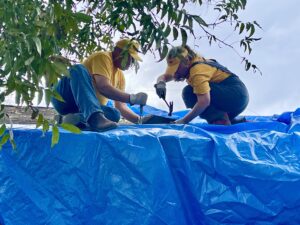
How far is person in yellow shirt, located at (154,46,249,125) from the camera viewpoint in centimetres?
235

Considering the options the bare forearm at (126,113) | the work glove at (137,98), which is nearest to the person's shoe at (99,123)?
the work glove at (137,98)

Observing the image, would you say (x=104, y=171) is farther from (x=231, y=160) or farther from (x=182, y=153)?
(x=231, y=160)

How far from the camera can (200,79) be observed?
7.66ft

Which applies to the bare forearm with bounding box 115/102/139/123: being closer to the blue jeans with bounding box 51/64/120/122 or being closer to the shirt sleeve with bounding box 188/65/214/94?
the shirt sleeve with bounding box 188/65/214/94

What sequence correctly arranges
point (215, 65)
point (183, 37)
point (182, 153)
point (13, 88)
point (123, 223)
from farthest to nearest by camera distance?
point (215, 65)
point (182, 153)
point (123, 223)
point (183, 37)
point (13, 88)

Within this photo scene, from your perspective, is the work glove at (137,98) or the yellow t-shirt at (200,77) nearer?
the work glove at (137,98)

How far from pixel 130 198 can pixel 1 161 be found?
0.48m

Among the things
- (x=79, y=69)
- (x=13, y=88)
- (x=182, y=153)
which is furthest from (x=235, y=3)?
(x=13, y=88)

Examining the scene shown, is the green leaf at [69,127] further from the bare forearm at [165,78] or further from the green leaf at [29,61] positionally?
the bare forearm at [165,78]

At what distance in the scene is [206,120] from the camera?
257cm

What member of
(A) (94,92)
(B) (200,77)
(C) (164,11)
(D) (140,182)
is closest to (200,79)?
(B) (200,77)

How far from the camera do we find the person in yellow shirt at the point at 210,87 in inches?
92.4

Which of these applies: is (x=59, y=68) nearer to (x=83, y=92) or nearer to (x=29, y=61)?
(x=29, y=61)

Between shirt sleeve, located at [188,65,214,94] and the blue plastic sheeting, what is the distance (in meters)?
0.62
